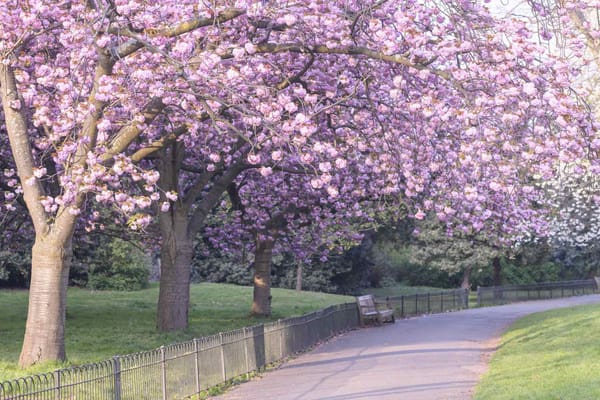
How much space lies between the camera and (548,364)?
1634cm

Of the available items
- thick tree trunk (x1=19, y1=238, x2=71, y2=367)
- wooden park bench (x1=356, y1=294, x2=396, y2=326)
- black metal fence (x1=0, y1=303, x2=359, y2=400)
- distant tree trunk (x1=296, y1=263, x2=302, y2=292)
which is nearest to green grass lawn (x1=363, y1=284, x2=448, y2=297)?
distant tree trunk (x1=296, y1=263, x2=302, y2=292)

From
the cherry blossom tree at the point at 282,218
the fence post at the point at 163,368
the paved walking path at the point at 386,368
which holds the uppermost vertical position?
the cherry blossom tree at the point at 282,218

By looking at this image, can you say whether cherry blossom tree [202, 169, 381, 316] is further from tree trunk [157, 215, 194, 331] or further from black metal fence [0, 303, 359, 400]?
black metal fence [0, 303, 359, 400]

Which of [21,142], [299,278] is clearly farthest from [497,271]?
[21,142]

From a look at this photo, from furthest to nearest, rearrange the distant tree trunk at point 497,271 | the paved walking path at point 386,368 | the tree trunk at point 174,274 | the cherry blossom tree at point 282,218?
the distant tree trunk at point 497,271 < the cherry blossom tree at point 282,218 < the tree trunk at point 174,274 < the paved walking path at point 386,368

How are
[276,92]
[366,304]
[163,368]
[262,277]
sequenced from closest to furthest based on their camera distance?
[163,368]
[276,92]
[262,277]
[366,304]

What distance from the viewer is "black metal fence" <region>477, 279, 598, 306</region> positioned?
4631cm

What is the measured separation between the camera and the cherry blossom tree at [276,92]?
1283cm

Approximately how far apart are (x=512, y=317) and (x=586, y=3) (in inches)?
866

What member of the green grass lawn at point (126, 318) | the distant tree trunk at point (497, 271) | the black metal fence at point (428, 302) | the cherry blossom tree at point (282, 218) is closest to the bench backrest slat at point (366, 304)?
the cherry blossom tree at point (282, 218)

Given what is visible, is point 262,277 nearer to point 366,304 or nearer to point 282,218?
point 282,218

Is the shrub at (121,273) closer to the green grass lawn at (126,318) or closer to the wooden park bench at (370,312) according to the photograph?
the green grass lawn at (126,318)

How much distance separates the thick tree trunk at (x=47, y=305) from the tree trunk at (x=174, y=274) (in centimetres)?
627

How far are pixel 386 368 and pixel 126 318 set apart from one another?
12243 mm
